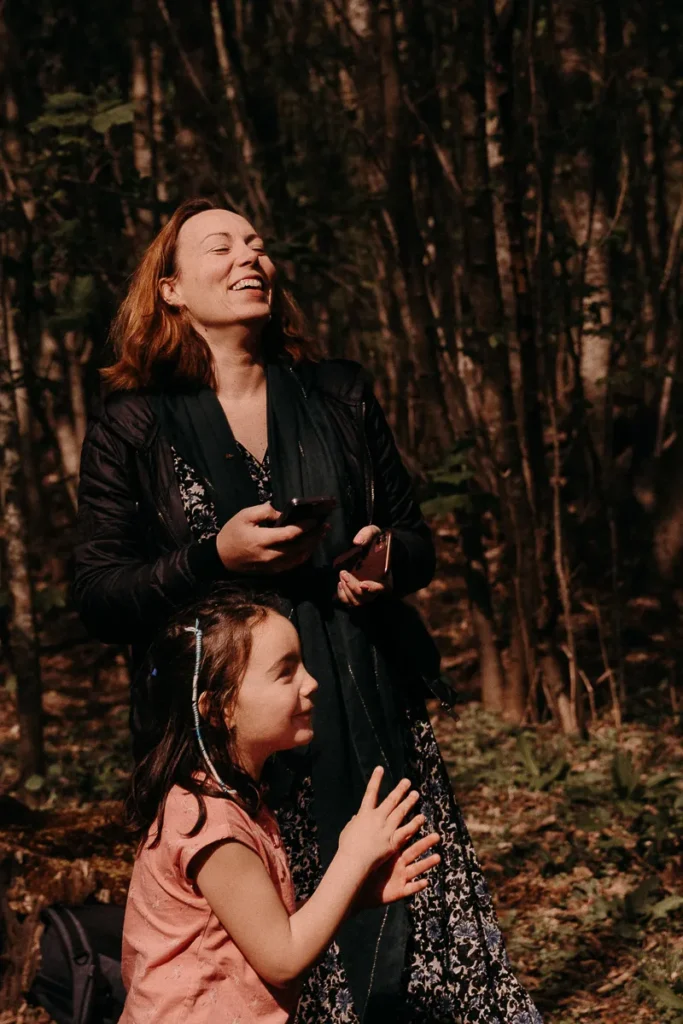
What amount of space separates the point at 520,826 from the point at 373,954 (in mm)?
2888

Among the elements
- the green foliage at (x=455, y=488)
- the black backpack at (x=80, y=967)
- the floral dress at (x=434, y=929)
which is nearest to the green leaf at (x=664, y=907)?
the floral dress at (x=434, y=929)

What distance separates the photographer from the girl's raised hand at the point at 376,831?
85.6 inches

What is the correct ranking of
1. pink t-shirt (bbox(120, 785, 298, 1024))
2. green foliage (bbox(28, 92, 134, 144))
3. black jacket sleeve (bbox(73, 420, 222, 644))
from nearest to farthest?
pink t-shirt (bbox(120, 785, 298, 1024)) → black jacket sleeve (bbox(73, 420, 222, 644)) → green foliage (bbox(28, 92, 134, 144))

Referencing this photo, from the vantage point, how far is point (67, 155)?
6.70 meters

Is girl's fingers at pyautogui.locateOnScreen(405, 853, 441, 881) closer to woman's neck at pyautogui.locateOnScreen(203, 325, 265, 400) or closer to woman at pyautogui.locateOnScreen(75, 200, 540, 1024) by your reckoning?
woman at pyautogui.locateOnScreen(75, 200, 540, 1024)

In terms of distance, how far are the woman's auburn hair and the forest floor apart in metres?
1.94

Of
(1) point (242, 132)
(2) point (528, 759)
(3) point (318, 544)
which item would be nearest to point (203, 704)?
(3) point (318, 544)

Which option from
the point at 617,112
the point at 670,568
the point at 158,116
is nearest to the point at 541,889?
the point at 670,568

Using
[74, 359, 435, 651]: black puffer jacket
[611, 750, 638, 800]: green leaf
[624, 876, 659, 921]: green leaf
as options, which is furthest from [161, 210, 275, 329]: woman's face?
[611, 750, 638, 800]: green leaf

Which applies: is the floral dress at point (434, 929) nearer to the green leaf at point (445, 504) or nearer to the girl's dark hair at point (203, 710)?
the girl's dark hair at point (203, 710)

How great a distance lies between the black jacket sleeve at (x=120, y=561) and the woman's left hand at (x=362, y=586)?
12.1 inches

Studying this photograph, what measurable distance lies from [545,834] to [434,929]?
2645 mm

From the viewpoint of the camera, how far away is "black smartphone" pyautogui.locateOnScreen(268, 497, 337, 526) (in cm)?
262

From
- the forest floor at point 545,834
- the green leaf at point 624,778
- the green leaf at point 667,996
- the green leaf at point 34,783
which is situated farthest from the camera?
the green leaf at point 34,783
